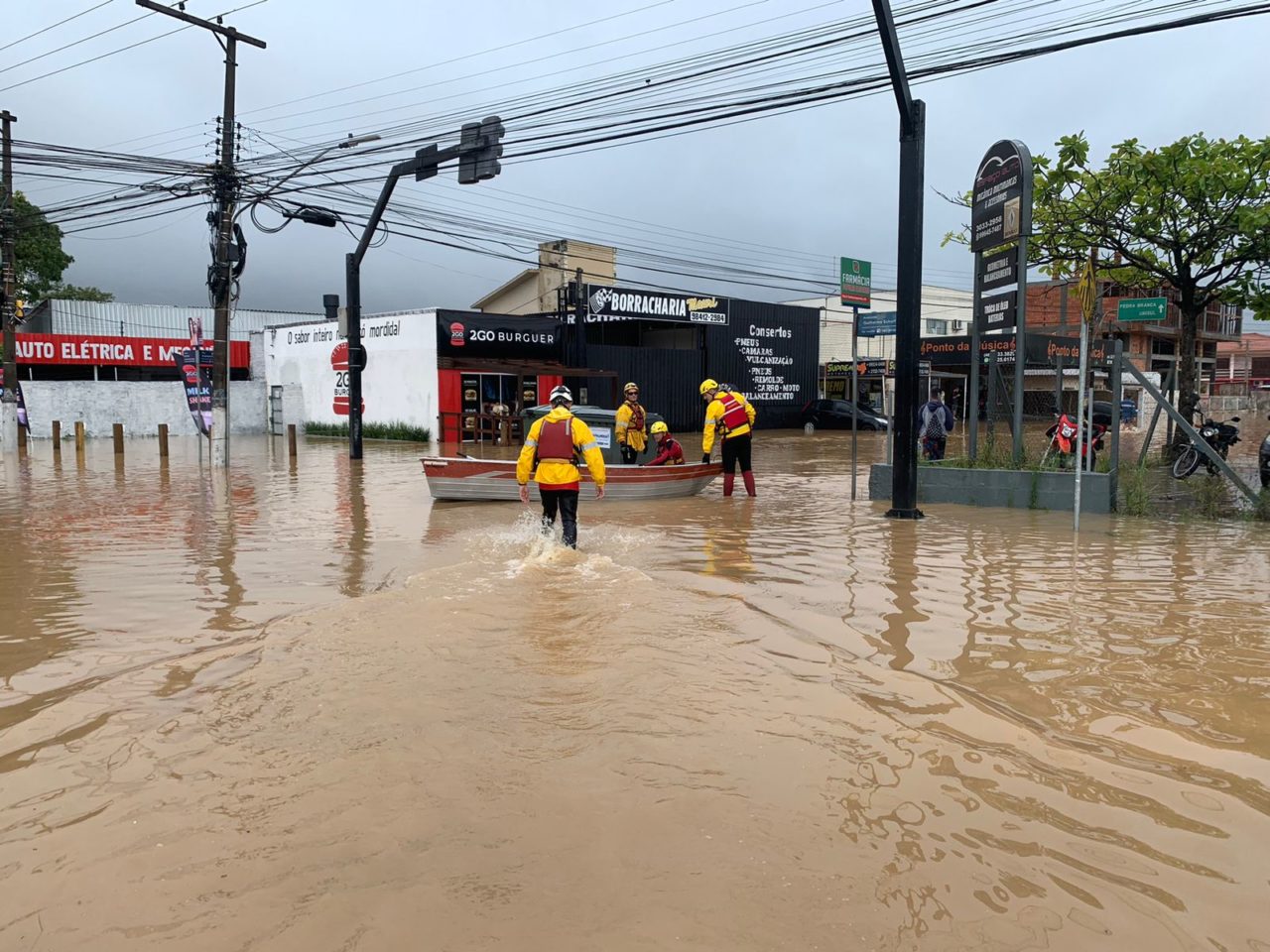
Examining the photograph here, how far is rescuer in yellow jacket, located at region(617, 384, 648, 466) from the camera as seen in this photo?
13.5 meters

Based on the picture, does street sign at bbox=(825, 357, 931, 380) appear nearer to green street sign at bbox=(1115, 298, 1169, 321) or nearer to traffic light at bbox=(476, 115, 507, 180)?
traffic light at bbox=(476, 115, 507, 180)

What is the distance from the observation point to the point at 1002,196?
11.7 m

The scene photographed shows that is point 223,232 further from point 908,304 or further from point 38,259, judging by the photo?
point 38,259

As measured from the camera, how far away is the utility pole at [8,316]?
22.9 metres

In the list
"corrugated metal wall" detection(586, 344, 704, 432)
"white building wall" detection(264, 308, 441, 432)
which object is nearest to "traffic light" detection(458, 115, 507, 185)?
"white building wall" detection(264, 308, 441, 432)

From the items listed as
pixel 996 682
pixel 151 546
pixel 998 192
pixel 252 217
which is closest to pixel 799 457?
pixel 998 192

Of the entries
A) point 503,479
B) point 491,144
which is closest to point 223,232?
point 491,144

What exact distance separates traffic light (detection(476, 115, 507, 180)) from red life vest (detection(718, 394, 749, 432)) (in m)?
5.91

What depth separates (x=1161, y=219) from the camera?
567 inches

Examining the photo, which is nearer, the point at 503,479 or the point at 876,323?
the point at 503,479

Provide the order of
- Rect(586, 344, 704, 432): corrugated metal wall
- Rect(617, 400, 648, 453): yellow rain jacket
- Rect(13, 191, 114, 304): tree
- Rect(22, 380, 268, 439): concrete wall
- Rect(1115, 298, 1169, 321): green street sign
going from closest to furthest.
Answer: Rect(1115, 298, 1169, 321): green street sign < Rect(617, 400, 648, 453): yellow rain jacket < Rect(22, 380, 268, 439): concrete wall < Rect(586, 344, 704, 432): corrugated metal wall < Rect(13, 191, 114, 304): tree

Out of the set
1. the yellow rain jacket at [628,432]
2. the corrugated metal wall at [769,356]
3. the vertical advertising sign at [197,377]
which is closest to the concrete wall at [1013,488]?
the yellow rain jacket at [628,432]

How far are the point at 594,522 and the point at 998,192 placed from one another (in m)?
6.60

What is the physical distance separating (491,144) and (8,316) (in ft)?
53.5
